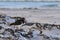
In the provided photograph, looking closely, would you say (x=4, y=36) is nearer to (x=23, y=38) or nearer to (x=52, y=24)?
(x=23, y=38)

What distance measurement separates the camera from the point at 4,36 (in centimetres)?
161

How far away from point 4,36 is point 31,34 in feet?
0.84

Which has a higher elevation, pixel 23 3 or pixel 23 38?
pixel 23 3

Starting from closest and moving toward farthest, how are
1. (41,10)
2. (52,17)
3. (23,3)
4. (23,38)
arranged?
(23,38), (52,17), (41,10), (23,3)

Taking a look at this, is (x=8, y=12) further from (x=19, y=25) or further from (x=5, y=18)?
(x=19, y=25)

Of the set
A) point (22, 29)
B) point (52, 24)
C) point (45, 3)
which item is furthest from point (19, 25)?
point (45, 3)

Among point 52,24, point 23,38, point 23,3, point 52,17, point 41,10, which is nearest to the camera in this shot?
point 23,38

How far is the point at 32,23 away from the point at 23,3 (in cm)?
45

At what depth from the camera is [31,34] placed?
162 centimetres

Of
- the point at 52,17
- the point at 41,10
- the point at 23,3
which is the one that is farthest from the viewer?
the point at 23,3

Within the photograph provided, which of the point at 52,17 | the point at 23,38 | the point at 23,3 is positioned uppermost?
the point at 23,3

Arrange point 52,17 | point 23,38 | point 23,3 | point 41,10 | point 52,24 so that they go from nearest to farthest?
point 23,38 < point 52,24 < point 52,17 < point 41,10 < point 23,3

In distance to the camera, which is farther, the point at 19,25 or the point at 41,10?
the point at 41,10

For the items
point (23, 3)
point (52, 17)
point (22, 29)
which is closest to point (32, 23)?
point (22, 29)
